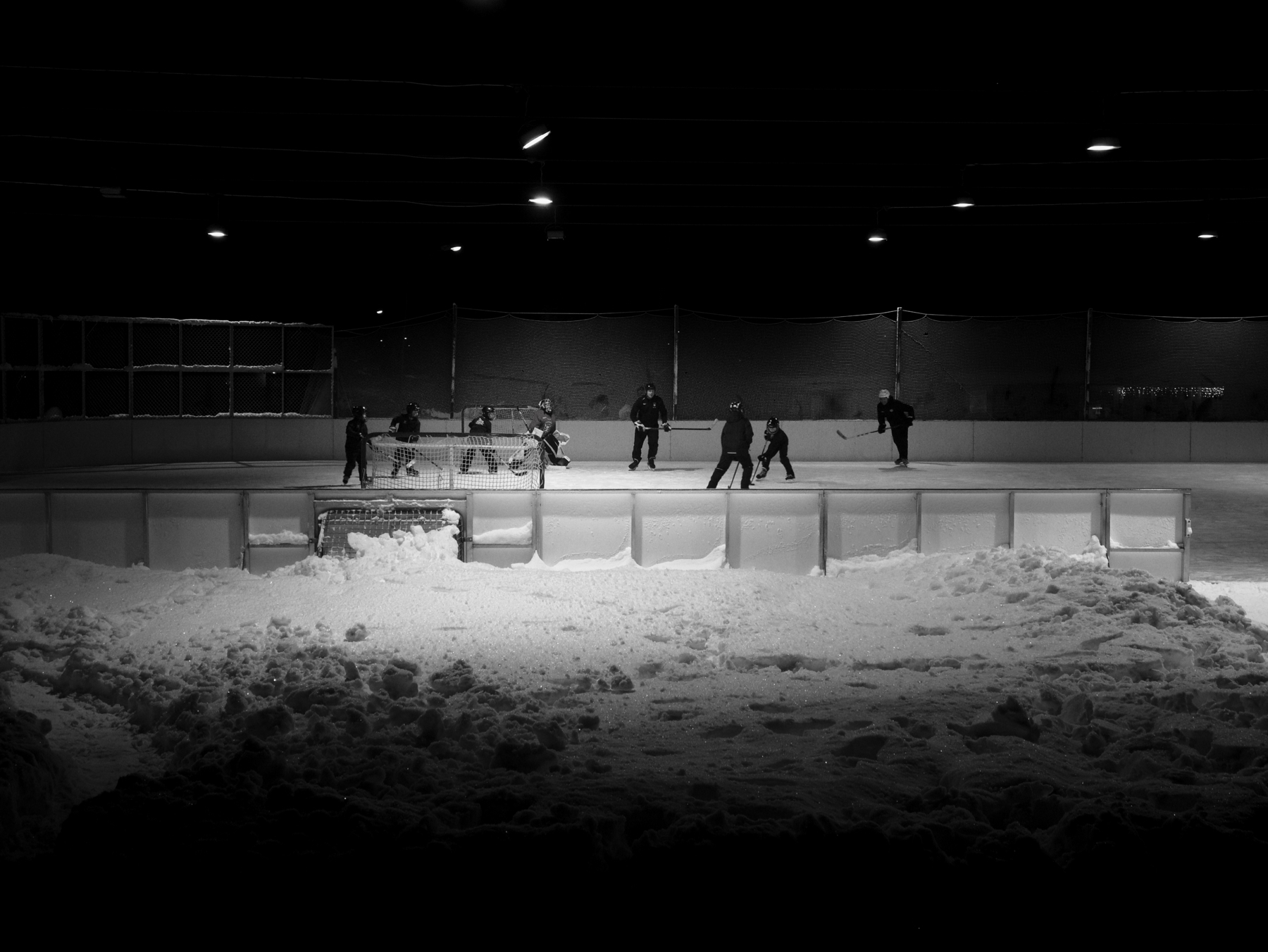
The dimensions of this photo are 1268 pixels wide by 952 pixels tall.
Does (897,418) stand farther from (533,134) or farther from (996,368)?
(533,134)

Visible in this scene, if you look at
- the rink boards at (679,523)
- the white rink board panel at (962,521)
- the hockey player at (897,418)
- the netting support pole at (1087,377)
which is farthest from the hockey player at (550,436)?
the netting support pole at (1087,377)

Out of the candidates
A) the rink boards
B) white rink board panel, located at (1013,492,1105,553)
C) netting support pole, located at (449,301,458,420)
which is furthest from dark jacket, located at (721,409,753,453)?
netting support pole, located at (449,301,458,420)

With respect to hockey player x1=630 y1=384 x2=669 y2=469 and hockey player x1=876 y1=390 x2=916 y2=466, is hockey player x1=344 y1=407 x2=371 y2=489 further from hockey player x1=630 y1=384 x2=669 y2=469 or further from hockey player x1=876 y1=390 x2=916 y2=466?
hockey player x1=876 y1=390 x2=916 y2=466

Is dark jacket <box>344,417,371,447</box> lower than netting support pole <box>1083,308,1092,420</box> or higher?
lower

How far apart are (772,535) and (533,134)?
19.2 ft

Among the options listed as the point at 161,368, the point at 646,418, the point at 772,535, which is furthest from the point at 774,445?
the point at 161,368

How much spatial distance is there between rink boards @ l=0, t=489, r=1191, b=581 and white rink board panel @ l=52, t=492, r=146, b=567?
0.6 inches

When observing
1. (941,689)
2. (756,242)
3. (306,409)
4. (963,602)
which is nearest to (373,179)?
(306,409)

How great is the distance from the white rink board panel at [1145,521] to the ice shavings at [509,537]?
6.21 m

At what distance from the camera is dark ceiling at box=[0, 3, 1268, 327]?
42.2ft

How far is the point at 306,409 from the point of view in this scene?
26.8 m

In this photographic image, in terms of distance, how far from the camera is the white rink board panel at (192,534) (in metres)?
11.6

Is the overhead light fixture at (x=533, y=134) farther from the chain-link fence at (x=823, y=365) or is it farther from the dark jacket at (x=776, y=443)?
the chain-link fence at (x=823, y=365)

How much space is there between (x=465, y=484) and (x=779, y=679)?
31.7 feet
